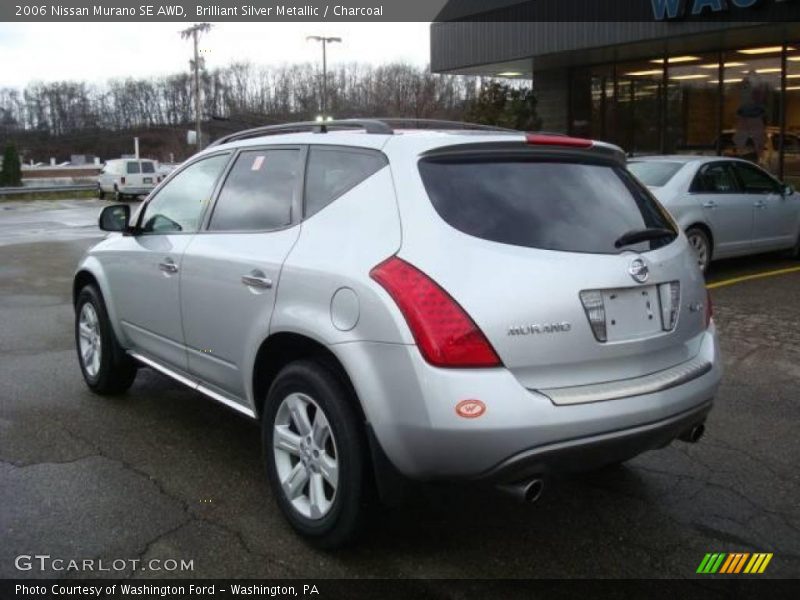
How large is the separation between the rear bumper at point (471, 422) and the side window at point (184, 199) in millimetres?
1804

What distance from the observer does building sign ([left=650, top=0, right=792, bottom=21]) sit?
44.9 ft

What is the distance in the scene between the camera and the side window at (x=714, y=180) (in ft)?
32.1

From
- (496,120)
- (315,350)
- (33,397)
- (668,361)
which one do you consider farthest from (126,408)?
(496,120)

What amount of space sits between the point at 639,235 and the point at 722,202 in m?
7.27

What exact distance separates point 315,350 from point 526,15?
53.7 feet

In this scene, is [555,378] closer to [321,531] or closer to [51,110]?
[321,531]

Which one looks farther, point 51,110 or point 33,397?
point 51,110

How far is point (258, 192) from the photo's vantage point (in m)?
3.96

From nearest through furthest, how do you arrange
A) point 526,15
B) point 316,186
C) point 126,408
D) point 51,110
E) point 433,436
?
point 433,436 < point 316,186 < point 126,408 < point 526,15 < point 51,110

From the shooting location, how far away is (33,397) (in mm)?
5387

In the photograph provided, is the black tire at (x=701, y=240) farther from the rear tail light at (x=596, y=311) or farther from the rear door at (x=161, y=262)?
the rear tail light at (x=596, y=311)

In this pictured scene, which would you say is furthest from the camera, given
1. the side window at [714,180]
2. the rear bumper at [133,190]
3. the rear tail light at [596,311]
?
the rear bumper at [133,190]

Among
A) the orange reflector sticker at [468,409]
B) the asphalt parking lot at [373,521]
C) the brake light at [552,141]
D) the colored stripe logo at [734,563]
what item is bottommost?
the colored stripe logo at [734,563]

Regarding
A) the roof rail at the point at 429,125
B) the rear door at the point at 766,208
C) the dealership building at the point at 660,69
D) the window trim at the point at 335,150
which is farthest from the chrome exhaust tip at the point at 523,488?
the dealership building at the point at 660,69
